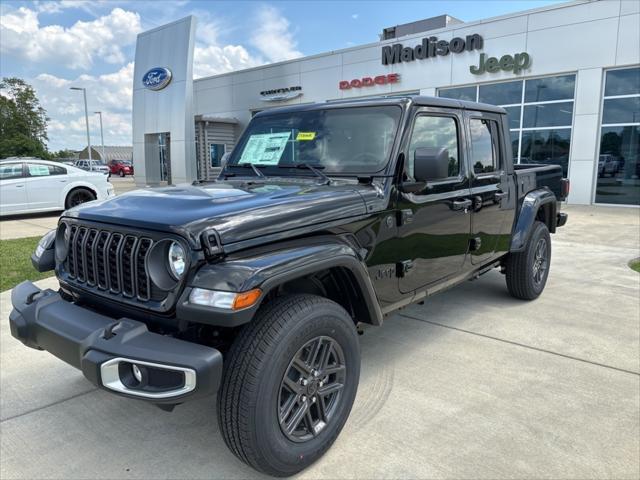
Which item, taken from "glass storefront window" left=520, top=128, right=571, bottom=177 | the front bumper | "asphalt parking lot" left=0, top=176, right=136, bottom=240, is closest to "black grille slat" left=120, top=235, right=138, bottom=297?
the front bumper

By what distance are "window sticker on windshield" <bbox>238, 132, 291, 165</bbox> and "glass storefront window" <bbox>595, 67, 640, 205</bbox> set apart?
528 inches

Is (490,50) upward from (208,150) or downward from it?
upward

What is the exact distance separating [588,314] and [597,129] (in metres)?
11.3

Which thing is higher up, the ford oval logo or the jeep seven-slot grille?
the ford oval logo

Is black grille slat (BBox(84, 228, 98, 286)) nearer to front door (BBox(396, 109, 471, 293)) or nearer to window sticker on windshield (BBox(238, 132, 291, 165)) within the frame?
window sticker on windshield (BBox(238, 132, 291, 165))

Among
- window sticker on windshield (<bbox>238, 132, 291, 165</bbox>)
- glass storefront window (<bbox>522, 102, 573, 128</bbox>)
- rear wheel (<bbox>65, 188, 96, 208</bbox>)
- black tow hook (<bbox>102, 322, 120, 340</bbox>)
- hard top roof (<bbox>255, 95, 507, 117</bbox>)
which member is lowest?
rear wheel (<bbox>65, 188, 96, 208</bbox>)

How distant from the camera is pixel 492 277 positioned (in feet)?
20.1

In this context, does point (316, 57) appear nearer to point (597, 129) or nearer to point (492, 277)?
point (597, 129)

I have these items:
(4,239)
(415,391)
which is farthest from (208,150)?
(415,391)

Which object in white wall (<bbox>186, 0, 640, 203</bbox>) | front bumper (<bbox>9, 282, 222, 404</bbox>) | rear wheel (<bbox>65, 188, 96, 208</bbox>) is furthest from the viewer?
white wall (<bbox>186, 0, 640, 203</bbox>)

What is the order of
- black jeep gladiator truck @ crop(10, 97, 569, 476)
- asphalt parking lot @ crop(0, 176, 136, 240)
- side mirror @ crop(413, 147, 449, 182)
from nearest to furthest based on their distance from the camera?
1. black jeep gladiator truck @ crop(10, 97, 569, 476)
2. side mirror @ crop(413, 147, 449, 182)
3. asphalt parking lot @ crop(0, 176, 136, 240)

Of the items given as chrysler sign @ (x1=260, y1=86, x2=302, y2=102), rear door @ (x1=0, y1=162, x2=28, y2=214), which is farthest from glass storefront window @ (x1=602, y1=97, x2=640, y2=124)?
rear door @ (x1=0, y1=162, x2=28, y2=214)

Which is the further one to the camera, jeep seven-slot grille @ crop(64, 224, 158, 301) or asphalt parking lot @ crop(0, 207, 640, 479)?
asphalt parking lot @ crop(0, 207, 640, 479)

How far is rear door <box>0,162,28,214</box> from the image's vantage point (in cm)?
1104
